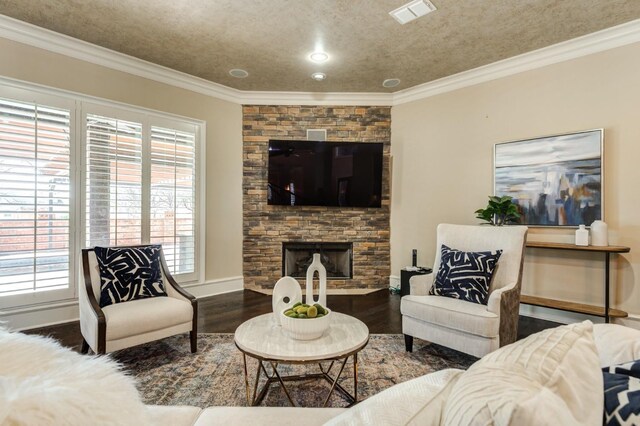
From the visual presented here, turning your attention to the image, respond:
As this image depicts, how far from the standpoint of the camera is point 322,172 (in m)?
4.58

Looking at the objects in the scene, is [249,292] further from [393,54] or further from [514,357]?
[514,357]

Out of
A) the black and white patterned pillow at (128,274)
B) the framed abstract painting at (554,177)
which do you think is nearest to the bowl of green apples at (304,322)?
the black and white patterned pillow at (128,274)

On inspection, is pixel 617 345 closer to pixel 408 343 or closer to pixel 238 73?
pixel 408 343

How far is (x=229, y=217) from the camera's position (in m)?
4.61

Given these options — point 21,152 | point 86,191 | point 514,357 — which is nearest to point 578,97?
point 514,357

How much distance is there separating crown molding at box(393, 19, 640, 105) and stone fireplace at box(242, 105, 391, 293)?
952mm

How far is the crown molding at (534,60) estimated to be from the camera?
10.00ft

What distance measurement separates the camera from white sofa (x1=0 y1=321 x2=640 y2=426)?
1.57 feet

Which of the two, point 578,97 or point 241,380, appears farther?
point 578,97

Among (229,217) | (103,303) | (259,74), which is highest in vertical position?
(259,74)

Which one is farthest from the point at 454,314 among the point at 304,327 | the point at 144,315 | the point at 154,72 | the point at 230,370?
the point at 154,72

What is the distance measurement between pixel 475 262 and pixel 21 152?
4109 mm

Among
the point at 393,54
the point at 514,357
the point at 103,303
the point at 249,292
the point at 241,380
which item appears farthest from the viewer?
the point at 249,292

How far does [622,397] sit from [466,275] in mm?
2022
